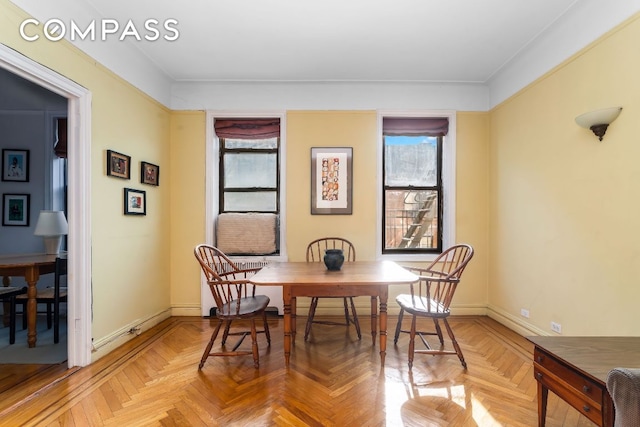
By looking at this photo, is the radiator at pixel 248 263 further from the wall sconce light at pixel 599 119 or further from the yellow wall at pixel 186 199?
the wall sconce light at pixel 599 119

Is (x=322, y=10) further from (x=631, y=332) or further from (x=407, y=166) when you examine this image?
(x=631, y=332)

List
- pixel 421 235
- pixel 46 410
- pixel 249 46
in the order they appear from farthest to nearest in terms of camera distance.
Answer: pixel 421 235, pixel 249 46, pixel 46 410

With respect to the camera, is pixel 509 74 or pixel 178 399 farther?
pixel 509 74

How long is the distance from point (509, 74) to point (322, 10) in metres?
2.28

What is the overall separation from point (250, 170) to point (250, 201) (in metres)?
0.41

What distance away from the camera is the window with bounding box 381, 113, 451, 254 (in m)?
4.10

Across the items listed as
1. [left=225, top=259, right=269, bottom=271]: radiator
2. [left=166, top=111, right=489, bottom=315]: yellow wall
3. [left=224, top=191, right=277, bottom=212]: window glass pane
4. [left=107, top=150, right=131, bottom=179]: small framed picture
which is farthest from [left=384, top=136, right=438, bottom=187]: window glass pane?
[left=107, top=150, right=131, bottom=179]: small framed picture

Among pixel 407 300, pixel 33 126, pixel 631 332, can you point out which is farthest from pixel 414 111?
pixel 33 126

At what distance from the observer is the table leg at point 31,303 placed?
287 centimetres

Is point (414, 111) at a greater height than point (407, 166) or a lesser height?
greater

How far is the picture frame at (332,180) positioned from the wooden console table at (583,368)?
244 centimetres

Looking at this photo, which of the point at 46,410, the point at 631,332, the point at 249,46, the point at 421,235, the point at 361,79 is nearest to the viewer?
the point at 46,410

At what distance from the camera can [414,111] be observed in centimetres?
392

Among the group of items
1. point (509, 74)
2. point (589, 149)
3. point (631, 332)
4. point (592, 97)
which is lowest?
point (631, 332)
